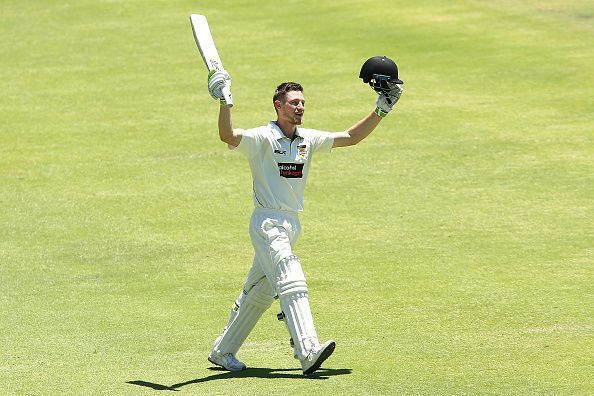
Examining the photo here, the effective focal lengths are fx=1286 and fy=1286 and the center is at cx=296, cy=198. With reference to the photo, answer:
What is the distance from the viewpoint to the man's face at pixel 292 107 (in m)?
10.9

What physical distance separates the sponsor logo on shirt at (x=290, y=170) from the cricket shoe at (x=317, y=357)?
1508mm

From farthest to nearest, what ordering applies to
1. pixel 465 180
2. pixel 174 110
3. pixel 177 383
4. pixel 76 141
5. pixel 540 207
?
pixel 174 110 < pixel 76 141 < pixel 465 180 < pixel 540 207 < pixel 177 383

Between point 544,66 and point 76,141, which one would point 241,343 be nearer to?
point 76,141

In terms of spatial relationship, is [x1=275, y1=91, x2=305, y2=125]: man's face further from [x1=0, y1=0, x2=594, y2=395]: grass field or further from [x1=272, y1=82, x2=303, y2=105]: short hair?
[x1=0, y1=0, x2=594, y2=395]: grass field

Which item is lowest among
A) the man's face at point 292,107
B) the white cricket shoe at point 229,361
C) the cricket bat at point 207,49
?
the white cricket shoe at point 229,361

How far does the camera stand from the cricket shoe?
10.1 m

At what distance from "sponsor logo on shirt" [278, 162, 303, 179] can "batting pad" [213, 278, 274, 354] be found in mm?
912

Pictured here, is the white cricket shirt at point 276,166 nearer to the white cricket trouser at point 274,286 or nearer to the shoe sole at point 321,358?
the white cricket trouser at point 274,286

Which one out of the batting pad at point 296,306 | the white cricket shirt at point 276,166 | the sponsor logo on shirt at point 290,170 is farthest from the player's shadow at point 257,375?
the sponsor logo on shirt at point 290,170

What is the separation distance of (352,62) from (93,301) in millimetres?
11348

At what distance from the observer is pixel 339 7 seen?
27.7 metres

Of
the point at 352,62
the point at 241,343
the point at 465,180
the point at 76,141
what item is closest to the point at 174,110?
the point at 76,141

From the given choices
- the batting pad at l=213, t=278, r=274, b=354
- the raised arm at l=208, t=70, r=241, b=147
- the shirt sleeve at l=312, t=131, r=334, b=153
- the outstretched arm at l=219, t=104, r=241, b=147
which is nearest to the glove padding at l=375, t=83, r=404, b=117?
the shirt sleeve at l=312, t=131, r=334, b=153

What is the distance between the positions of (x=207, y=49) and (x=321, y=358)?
2.79 m
